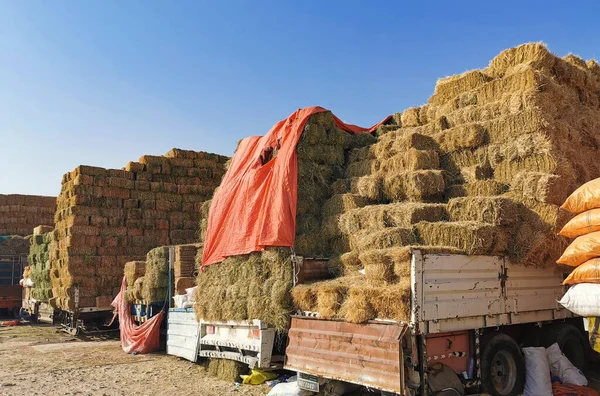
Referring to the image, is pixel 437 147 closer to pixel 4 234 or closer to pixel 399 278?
pixel 399 278

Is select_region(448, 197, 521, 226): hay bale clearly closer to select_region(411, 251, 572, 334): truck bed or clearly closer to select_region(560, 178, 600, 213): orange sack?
select_region(411, 251, 572, 334): truck bed

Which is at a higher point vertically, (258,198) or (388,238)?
(258,198)

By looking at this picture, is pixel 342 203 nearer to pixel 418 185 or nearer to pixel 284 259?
pixel 418 185

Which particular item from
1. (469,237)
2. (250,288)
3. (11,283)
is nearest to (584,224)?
(469,237)

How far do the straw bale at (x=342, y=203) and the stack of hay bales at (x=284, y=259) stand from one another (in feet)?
0.72

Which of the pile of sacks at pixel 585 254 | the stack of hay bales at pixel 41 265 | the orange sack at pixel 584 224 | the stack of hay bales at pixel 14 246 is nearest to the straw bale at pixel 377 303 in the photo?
the pile of sacks at pixel 585 254

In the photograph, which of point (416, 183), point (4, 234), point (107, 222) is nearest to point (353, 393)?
point (416, 183)

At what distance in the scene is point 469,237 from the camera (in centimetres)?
795

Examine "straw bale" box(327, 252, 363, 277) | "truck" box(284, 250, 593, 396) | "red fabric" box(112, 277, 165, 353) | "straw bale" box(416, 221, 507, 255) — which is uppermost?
"straw bale" box(416, 221, 507, 255)

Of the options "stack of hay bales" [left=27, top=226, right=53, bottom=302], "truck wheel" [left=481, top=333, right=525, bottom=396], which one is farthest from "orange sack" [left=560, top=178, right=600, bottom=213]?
"stack of hay bales" [left=27, top=226, right=53, bottom=302]

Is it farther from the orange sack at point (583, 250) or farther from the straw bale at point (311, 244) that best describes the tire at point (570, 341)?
the straw bale at point (311, 244)

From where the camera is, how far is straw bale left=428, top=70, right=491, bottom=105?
38.8 feet

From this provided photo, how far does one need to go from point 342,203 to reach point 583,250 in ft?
14.3

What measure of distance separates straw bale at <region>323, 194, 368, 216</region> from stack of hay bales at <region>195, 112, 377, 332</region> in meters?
0.22
